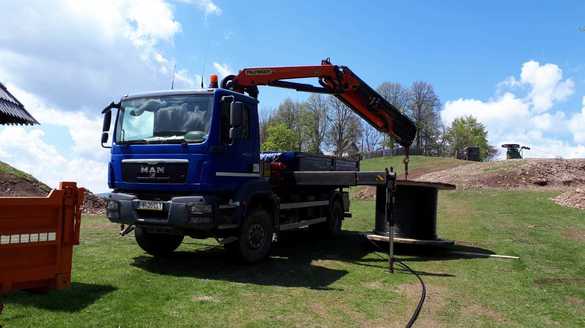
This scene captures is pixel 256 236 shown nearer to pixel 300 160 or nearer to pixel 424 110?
pixel 300 160

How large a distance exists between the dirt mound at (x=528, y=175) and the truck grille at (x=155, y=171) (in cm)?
2249

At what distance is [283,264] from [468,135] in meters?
73.0

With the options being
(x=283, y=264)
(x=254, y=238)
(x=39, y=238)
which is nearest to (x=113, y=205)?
(x=254, y=238)

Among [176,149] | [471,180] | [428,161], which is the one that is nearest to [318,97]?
[428,161]

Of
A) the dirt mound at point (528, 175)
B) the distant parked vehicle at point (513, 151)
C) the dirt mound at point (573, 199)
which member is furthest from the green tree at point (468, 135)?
the dirt mound at point (573, 199)

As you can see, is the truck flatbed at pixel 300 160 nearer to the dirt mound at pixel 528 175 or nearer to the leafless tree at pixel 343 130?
the dirt mound at pixel 528 175

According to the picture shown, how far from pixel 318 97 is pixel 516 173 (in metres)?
46.8

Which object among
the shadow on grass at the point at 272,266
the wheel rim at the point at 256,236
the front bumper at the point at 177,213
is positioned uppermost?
the front bumper at the point at 177,213

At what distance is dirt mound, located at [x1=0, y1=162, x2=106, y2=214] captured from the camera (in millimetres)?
18391

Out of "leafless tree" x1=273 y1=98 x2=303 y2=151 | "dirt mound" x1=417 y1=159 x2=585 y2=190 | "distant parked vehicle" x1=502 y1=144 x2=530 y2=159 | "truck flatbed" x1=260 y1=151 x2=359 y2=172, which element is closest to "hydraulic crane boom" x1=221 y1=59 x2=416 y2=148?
"truck flatbed" x1=260 y1=151 x2=359 y2=172

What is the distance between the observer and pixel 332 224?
12.9 m

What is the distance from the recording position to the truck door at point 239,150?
7.72 meters

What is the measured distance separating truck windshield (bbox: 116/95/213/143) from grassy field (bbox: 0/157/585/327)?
2.19 meters

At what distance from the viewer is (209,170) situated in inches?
295
